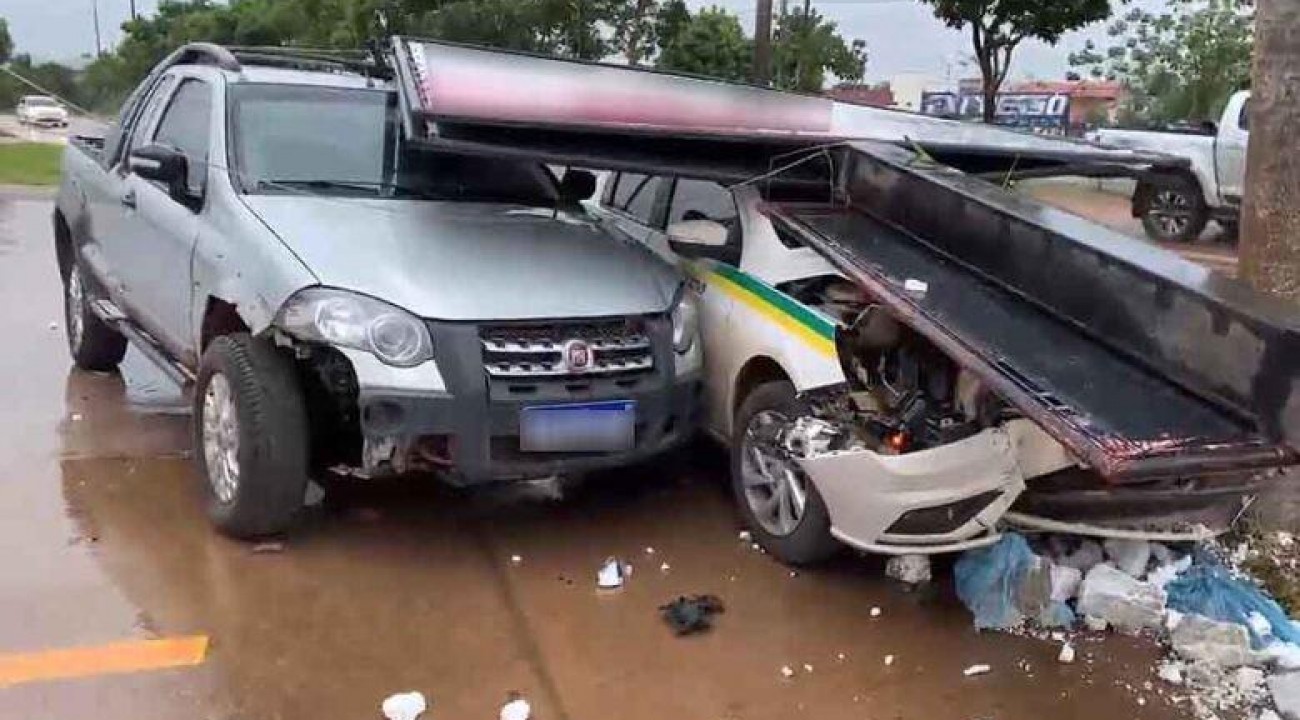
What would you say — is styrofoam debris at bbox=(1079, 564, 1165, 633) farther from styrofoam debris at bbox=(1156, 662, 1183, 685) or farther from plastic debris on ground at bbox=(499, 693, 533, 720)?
plastic debris on ground at bbox=(499, 693, 533, 720)

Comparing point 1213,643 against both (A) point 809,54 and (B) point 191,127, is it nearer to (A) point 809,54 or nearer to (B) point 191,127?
(B) point 191,127

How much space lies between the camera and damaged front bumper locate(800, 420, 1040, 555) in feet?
13.3

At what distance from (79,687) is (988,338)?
9.33 ft

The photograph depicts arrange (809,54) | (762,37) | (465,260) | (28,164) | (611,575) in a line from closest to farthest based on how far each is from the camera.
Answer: (611,575) → (465,260) → (762,37) → (28,164) → (809,54)

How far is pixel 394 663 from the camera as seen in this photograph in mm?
3990

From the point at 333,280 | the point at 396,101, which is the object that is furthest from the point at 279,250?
the point at 396,101

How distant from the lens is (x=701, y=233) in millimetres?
5289

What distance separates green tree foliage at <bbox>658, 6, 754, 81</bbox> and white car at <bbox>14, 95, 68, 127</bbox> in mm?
35222

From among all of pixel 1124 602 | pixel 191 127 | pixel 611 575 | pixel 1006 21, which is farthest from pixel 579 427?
pixel 1006 21

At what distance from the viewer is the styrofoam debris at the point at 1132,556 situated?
4.54m

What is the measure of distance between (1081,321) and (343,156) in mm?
3053

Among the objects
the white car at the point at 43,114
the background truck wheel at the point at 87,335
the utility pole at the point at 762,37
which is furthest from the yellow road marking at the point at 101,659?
the white car at the point at 43,114

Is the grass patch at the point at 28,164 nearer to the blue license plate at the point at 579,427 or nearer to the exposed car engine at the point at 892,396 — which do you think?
the blue license plate at the point at 579,427

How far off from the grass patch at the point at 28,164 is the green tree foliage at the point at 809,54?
11860 mm
